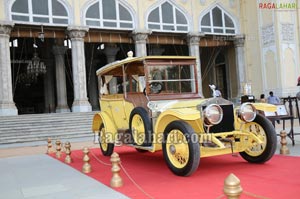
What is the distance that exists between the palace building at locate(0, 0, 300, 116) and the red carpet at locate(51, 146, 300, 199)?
1112 cm

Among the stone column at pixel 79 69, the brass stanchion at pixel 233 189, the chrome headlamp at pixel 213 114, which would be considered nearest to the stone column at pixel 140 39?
the stone column at pixel 79 69

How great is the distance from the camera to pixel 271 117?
895cm

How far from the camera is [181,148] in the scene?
5852 mm

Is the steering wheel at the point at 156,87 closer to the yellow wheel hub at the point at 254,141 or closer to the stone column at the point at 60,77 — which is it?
the yellow wheel hub at the point at 254,141

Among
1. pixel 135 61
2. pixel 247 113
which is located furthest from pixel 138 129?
pixel 247 113

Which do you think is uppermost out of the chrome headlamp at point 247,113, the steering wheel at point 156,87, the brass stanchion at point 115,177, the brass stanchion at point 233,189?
the steering wheel at point 156,87

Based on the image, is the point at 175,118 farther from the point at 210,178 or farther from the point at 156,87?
the point at 156,87

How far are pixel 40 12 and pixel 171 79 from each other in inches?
536

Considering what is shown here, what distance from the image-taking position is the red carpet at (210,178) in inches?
181

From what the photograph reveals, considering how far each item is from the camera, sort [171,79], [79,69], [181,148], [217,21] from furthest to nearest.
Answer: [217,21] < [79,69] < [171,79] < [181,148]

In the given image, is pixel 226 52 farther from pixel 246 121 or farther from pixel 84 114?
pixel 246 121

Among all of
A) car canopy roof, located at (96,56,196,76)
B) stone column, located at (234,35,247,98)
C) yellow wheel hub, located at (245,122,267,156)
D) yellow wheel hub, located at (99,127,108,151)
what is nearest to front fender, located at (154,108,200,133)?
yellow wheel hub, located at (245,122,267,156)

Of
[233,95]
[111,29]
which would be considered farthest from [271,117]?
[233,95]

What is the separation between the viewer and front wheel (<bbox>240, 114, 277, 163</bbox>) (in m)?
6.33
